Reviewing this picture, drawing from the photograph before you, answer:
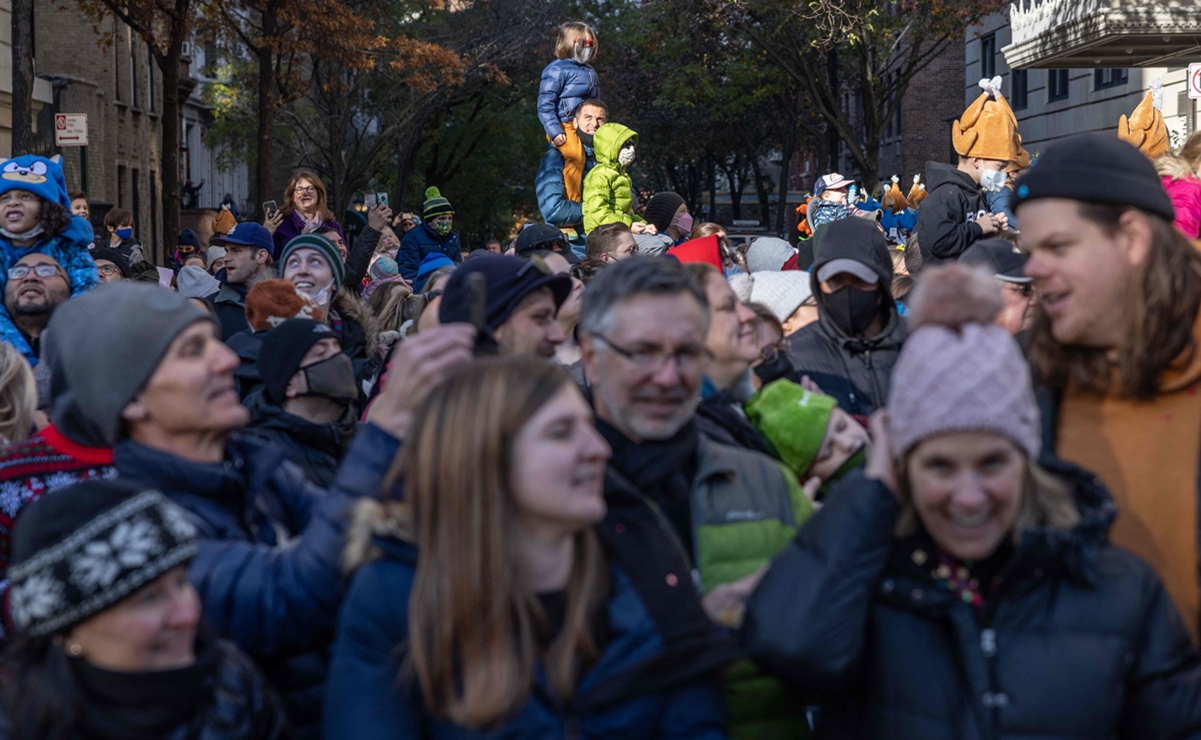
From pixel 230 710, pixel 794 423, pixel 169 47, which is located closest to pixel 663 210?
pixel 794 423

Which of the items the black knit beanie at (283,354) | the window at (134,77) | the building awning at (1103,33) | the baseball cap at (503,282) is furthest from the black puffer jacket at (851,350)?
the window at (134,77)

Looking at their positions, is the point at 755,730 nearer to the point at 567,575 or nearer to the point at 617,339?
the point at 567,575

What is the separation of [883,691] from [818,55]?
2905 centimetres

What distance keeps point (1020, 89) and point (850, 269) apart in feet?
104

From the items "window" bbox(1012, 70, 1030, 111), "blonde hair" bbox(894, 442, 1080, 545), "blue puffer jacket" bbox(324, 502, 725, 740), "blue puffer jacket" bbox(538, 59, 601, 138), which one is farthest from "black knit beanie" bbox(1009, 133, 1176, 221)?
Answer: "window" bbox(1012, 70, 1030, 111)

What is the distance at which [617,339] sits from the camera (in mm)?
3379

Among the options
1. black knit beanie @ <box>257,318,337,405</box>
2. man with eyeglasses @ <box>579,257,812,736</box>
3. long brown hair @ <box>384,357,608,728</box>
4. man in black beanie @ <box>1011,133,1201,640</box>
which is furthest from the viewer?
black knit beanie @ <box>257,318,337,405</box>

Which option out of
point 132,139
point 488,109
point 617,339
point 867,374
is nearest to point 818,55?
point 488,109

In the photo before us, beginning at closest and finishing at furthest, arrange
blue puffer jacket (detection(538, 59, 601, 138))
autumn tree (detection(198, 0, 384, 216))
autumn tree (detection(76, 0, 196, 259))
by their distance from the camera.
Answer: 1. blue puffer jacket (detection(538, 59, 601, 138))
2. autumn tree (detection(76, 0, 196, 259))
3. autumn tree (detection(198, 0, 384, 216))

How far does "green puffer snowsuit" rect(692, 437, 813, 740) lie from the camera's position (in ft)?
10.4

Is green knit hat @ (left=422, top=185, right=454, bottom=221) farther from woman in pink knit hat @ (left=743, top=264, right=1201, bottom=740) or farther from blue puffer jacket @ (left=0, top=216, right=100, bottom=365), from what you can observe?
woman in pink knit hat @ (left=743, top=264, right=1201, bottom=740)

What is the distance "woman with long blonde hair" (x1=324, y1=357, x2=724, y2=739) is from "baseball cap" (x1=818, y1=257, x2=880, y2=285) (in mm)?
2835

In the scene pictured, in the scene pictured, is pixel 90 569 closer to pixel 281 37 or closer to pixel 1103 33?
pixel 1103 33

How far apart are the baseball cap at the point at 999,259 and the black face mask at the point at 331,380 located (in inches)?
97.6
